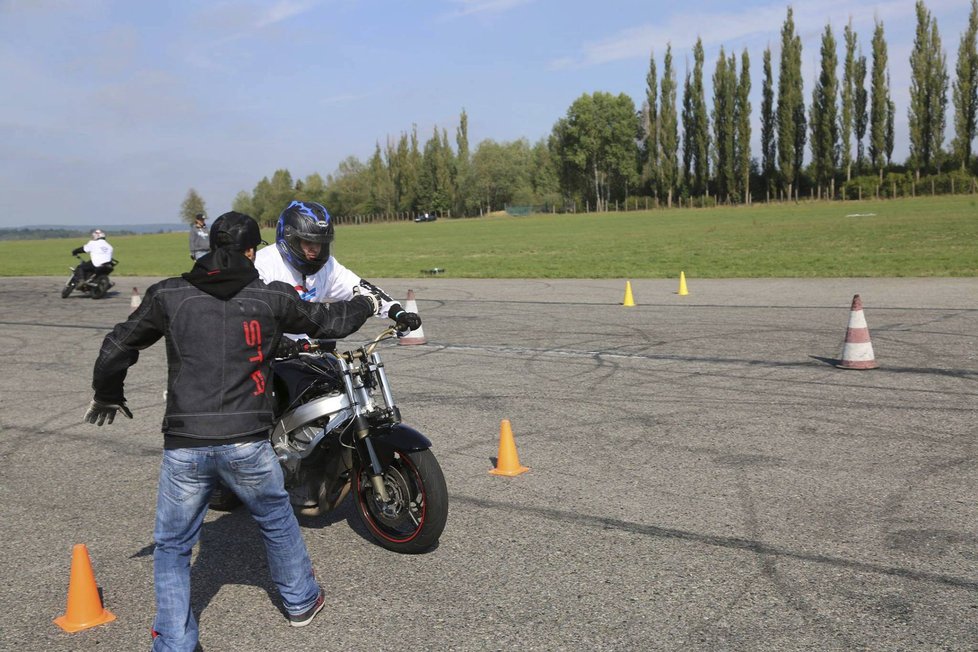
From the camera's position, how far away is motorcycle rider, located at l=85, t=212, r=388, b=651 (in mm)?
3656

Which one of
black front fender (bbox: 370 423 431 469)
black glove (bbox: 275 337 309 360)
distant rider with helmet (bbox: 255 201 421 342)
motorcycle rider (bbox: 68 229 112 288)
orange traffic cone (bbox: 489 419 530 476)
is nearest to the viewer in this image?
black glove (bbox: 275 337 309 360)

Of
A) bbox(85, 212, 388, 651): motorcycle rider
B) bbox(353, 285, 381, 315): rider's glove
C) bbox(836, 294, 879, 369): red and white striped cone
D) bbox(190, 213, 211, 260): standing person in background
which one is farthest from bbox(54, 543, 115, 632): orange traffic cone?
bbox(190, 213, 211, 260): standing person in background

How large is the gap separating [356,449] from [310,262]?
108 cm

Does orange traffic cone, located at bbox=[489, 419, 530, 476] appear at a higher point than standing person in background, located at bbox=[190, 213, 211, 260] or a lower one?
lower

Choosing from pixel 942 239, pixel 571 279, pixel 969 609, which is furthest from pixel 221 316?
pixel 942 239

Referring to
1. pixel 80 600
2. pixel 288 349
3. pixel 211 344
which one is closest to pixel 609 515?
pixel 288 349

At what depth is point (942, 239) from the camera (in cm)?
2773

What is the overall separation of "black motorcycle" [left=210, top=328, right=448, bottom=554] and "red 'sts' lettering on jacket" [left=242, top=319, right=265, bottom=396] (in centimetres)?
73

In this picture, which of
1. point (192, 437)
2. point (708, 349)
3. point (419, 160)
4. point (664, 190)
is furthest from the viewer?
point (419, 160)

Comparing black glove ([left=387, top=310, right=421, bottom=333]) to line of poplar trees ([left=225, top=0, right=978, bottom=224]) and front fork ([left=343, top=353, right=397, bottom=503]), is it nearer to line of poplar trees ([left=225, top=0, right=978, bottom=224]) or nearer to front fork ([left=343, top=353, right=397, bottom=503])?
front fork ([left=343, top=353, right=397, bottom=503])

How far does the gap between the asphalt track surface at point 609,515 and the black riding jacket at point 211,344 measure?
98 centimetres

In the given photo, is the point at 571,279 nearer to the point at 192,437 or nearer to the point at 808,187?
the point at 192,437

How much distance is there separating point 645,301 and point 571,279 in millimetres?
5904

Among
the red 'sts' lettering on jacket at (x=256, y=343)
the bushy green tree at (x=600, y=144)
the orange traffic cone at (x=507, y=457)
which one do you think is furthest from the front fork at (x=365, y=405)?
the bushy green tree at (x=600, y=144)
